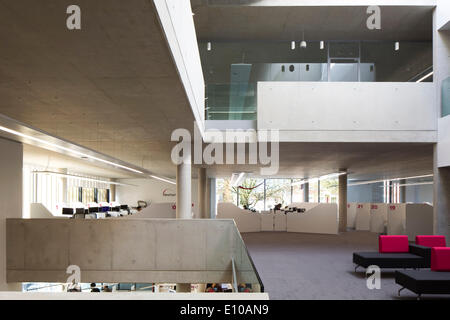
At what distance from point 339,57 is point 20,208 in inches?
413

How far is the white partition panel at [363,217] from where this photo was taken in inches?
733

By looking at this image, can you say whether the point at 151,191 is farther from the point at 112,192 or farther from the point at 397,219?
the point at 397,219

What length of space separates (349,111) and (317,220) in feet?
25.3

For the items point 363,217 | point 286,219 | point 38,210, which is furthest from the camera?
point 363,217

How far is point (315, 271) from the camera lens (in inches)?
323

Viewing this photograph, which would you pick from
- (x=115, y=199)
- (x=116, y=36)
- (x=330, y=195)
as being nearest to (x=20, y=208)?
(x=116, y=36)

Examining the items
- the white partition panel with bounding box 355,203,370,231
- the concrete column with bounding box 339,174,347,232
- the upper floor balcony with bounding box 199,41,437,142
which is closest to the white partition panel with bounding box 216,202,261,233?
the concrete column with bounding box 339,174,347,232

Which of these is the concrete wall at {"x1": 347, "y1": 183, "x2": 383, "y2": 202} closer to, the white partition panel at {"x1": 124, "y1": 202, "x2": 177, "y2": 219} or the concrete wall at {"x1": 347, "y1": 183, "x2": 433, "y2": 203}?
the concrete wall at {"x1": 347, "y1": 183, "x2": 433, "y2": 203}

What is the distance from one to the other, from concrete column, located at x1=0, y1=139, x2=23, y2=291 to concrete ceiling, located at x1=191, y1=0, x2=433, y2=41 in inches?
269

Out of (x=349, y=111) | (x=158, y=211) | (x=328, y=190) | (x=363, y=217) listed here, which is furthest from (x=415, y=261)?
(x=328, y=190)

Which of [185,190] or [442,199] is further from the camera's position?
[185,190]

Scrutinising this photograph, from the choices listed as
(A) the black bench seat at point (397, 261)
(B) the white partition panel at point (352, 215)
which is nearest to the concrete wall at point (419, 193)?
(B) the white partition panel at point (352, 215)

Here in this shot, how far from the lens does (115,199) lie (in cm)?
3053

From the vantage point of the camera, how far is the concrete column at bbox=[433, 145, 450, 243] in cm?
1012
